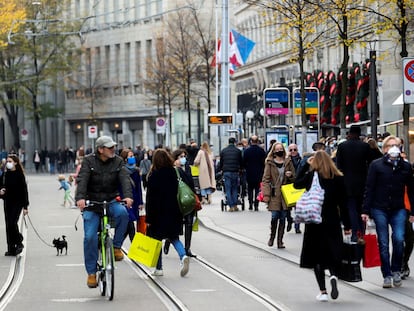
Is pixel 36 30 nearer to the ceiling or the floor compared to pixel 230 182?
→ nearer to the ceiling

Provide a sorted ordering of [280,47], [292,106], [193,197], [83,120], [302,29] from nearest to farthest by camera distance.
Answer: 1. [193,197]
2. [302,29]
3. [292,106]
4. [280,47]
5. [83,120]

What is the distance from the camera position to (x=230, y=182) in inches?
1291

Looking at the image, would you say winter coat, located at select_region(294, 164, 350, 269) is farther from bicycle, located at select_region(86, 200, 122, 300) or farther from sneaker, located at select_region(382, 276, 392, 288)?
bicycle, located at select_region(86, 200, 122, 300)

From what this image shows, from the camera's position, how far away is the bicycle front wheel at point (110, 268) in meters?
14.9

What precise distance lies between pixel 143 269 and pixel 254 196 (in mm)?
17149

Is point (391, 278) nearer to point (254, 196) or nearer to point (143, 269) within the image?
point (143, 269)

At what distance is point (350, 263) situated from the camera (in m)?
14.9

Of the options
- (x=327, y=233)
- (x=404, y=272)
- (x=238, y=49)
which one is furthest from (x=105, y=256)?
(x=238, y=49)

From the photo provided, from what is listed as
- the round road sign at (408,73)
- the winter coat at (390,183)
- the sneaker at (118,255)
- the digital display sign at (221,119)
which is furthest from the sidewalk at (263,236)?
the digital display sign at (221,119)

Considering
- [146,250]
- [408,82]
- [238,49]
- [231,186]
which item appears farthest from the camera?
[238,49]

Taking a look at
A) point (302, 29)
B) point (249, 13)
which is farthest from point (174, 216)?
point (249, 13)

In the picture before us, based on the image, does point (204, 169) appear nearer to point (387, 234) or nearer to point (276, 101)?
point (276, 101)

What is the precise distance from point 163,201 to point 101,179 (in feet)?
6.29

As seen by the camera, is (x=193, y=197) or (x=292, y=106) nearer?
(x=193, y=197)
